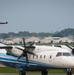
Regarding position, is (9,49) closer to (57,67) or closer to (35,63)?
(35,63)

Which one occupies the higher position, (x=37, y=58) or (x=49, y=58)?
(x=49, y=58)

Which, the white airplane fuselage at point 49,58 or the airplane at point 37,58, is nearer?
the white airplane fuselage at point 49,58

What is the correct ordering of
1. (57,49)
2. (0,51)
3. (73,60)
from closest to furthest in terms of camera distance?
(73,60), (57,49), (0,51)

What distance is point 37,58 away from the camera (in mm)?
43281

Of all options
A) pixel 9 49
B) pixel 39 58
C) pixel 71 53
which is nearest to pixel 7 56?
pixel 9 49

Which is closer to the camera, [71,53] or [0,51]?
[71,53]

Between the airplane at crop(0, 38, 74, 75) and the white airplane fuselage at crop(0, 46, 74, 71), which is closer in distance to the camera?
the white airplane fuselage at crop(0, 46, 74, 71)

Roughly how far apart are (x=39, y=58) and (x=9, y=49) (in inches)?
145

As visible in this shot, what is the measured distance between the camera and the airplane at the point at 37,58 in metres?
41.0

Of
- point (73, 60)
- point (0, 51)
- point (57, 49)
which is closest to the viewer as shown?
point (73, 60)

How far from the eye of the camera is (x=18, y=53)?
4450cm

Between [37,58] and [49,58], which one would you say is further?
[37,58]

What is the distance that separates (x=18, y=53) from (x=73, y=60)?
7.13 m

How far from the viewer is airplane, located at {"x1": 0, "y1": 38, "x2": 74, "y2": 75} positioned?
41.0m
